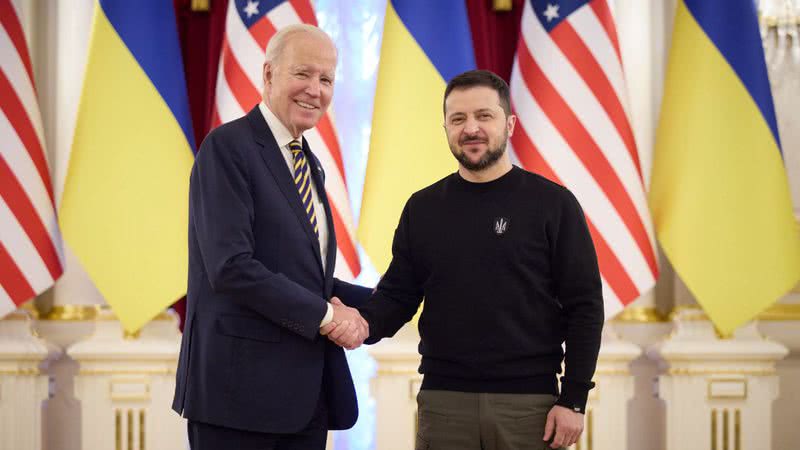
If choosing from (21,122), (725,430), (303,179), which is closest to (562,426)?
(303,179)

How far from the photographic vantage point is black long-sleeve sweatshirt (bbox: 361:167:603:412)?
211cm

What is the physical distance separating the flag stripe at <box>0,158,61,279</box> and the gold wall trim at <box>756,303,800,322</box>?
11.3ft

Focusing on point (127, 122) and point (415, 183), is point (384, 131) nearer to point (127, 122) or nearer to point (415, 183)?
point (415, 183)

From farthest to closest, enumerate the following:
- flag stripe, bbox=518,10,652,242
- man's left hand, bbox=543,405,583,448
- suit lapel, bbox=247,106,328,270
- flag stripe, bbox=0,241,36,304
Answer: flag stripe, bbox=518,10,652,242, flag stripe, bbox=0,241,36,304, suit lapel, bbox=247,106,328,270, man's left hand, bbox=543,405,583,448

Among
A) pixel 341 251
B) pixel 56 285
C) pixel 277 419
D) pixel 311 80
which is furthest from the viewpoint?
pixel 56 285

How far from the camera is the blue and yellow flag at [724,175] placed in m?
3.66

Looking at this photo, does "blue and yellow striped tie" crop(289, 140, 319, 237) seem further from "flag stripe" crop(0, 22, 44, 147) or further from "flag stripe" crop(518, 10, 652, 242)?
"flag stripe" crop(0, 22, 44, 147)

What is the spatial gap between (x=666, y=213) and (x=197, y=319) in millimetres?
2385

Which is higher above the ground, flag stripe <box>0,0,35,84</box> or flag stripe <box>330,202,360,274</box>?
flag stripe <box>0,0,35,84</box>

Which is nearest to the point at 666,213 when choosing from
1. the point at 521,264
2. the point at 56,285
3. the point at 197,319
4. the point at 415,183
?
the point at 415,183

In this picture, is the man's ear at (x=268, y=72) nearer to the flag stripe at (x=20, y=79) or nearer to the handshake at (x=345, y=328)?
the handshake at (x=345, y=328)

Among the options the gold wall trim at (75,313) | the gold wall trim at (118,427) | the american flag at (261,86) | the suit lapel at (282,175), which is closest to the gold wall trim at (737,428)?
the american flag at (261,86)

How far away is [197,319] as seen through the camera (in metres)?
2.15

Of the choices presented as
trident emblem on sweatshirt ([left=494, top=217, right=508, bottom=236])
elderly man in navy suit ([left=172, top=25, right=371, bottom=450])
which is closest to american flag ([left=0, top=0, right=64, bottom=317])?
elderly man in navy suit ([left=172, top=25, right=371, bottom=450])
